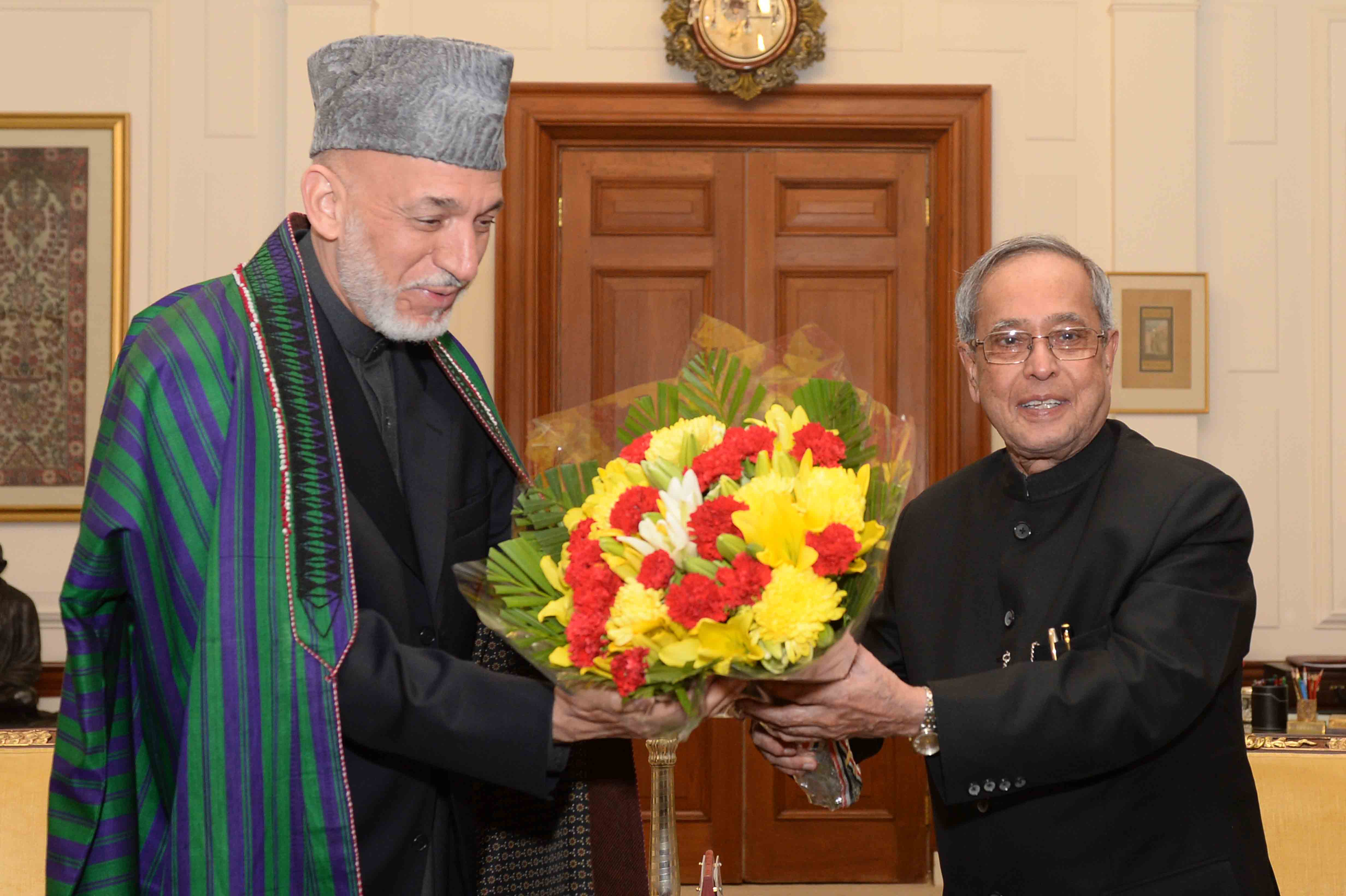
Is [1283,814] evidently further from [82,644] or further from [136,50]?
[136,50]

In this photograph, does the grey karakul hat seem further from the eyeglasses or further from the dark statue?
the dark statue

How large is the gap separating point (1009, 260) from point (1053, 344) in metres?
0.15

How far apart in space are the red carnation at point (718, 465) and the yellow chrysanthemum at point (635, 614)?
0.15 metres

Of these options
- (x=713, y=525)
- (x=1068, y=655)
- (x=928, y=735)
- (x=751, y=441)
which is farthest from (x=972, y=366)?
(x=713, y=525)

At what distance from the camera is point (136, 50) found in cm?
451

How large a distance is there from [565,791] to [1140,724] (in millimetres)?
875

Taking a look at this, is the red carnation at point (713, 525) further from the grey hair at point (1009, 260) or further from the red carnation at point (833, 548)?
the grey hair at point (1009, 260)

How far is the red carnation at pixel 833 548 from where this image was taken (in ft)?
4.40

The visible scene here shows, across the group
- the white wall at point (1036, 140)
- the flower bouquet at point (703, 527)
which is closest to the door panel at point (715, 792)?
the white wall at point (1036, 140)

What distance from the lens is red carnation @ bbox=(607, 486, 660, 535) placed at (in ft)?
4.56

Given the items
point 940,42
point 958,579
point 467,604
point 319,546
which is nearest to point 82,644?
point 319,546

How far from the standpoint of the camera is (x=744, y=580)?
4.33 feet

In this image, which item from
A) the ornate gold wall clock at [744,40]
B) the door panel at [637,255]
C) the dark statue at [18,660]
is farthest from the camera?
the door panel at [637,255]

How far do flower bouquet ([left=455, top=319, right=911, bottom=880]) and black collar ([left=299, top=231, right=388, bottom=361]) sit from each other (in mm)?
441
